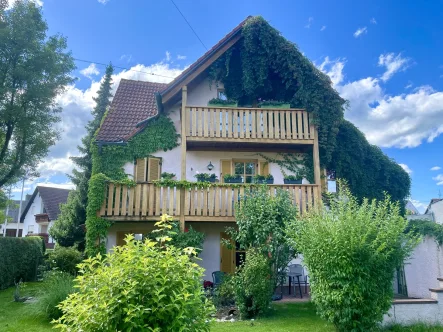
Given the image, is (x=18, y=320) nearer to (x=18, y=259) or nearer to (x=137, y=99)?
(x=18, y=259)

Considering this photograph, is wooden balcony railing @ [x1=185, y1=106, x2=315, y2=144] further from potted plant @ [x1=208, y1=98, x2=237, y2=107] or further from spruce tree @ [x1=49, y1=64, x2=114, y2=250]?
spruce tree @ [x1=49, y1=64, x2=114, y2=250]

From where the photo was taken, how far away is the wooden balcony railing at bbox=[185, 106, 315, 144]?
12.2 m

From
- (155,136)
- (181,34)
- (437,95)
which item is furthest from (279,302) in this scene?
(181,34)

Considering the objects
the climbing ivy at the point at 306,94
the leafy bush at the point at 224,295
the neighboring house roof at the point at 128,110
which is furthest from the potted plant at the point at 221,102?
the leafy bush at the point at 224,295

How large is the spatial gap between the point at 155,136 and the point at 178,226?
4125 millimetres

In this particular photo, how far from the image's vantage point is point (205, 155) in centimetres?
1356

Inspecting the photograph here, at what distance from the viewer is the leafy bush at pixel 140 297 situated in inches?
123

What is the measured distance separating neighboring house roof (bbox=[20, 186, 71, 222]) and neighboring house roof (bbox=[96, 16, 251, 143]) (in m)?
20.6

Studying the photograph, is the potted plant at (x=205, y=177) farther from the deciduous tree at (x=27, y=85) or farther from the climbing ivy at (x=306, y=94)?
the deciduous tree at (x=27, y=85)

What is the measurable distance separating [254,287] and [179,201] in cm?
433

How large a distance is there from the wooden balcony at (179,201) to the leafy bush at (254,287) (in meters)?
2.99

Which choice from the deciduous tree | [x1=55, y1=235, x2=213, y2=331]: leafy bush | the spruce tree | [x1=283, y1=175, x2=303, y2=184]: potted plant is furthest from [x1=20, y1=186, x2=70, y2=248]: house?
[x1=55, y1=235, x2=213, y2=331]: leafy bush

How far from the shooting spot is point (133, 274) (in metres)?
3.29

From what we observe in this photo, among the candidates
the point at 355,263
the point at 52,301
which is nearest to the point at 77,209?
the point at 52,301
